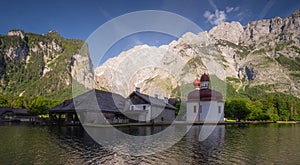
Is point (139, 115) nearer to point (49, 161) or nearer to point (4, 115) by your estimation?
point (49, 161)

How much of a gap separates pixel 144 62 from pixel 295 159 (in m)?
82.3

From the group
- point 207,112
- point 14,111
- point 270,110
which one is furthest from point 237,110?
point 14,111

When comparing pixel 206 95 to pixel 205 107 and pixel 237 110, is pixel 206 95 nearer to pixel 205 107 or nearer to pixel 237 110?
pixel 205 107

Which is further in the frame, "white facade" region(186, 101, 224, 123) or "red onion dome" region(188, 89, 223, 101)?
"red onion dome" region(188, 89, 223, 101)

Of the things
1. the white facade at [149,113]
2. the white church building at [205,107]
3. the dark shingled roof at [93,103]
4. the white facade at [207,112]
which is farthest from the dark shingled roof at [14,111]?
the white facade at [207,112]

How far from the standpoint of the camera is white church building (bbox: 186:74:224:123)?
70.3 metres

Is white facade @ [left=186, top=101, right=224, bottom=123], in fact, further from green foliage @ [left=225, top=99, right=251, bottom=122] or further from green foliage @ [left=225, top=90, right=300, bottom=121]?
green foliage @ [left=225, top=90, right=300, bottom=121]

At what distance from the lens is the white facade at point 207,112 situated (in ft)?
230

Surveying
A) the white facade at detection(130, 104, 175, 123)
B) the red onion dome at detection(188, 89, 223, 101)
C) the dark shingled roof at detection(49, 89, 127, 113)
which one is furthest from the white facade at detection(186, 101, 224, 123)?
the dark shingled roof at detection(49, 89, 127, 113)

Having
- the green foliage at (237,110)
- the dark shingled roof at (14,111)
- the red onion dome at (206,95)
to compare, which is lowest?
the dark shingled roof at (14,111)

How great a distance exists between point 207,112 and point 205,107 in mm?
1519

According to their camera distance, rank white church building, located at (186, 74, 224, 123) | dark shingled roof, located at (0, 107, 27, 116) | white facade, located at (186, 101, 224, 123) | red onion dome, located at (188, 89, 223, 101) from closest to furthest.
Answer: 1. white facade, located at (186, 101, 224, 123)
2. white church building, located at (186, 74, 224, 123)
3. red onion dome, located at (188, 89, 223, 101)
4. dark shingled roof, located at (0, 107, 27, 116)

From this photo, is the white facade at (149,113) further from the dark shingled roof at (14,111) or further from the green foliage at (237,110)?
the dark shingled roof at (14,111)

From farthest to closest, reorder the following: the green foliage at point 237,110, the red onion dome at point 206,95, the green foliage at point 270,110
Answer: the green foliage at point 270,110 → the green foliage at point 237,110 → the red onion dome at point 206,95
